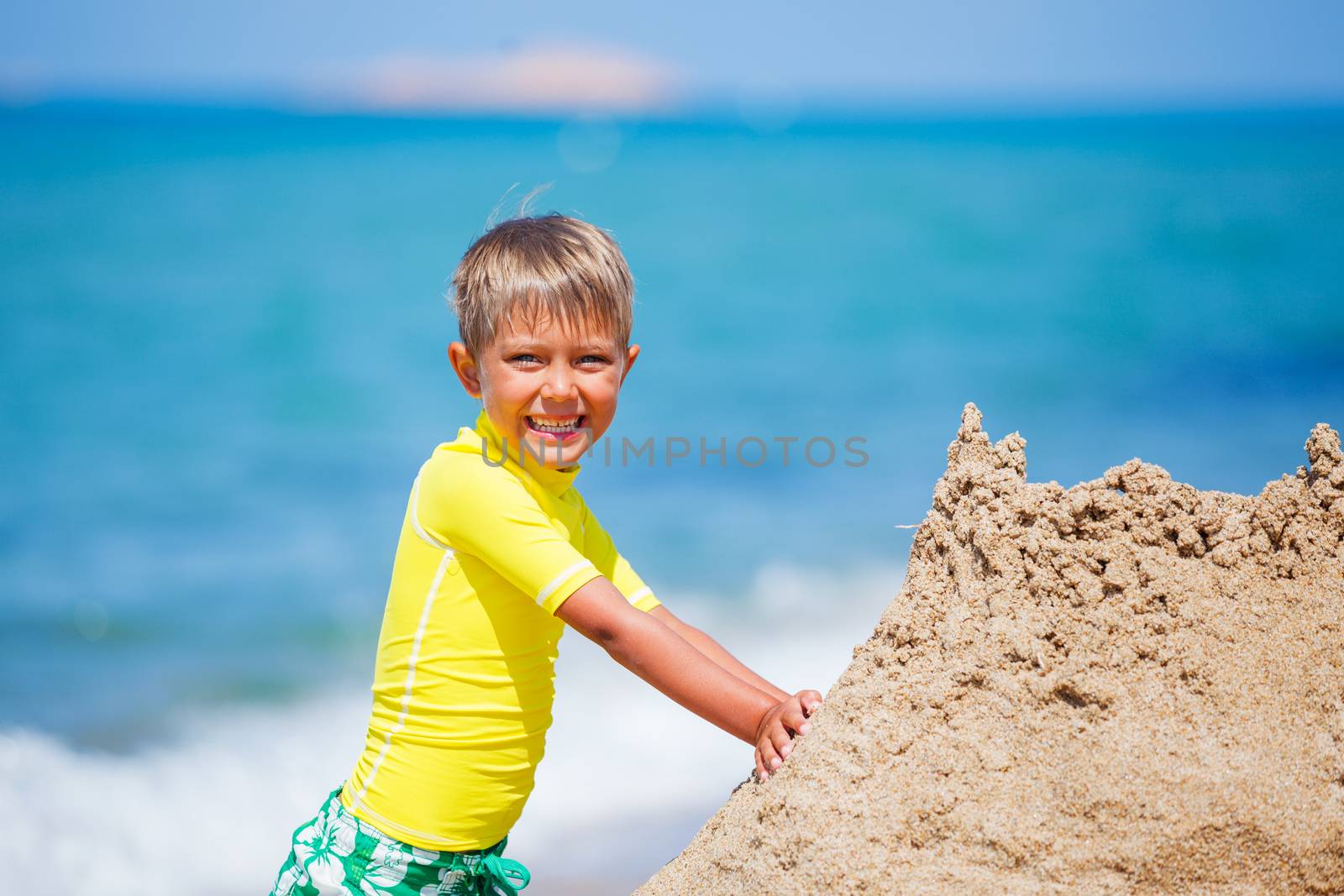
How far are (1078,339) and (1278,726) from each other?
476 inches

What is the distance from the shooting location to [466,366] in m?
2.38

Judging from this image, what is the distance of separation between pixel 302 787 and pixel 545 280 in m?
3.64

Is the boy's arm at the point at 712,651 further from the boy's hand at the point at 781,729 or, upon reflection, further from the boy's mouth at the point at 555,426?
the boy's mouth at the point at 555,426

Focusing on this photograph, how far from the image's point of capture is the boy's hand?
1851mm

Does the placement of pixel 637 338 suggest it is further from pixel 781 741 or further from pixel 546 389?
pixel 781 741

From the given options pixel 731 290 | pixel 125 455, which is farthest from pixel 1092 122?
pixel 125 455

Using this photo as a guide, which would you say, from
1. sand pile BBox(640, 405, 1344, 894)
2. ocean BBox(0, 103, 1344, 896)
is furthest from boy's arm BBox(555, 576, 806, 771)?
ocean BBox(0, 103, 1344, 896)

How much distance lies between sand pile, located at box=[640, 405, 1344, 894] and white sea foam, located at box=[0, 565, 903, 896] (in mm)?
2687

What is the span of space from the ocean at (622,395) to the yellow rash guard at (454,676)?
0.82 metres

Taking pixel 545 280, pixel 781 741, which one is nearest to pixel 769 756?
pixel 781 741

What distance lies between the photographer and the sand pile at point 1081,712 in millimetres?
1535

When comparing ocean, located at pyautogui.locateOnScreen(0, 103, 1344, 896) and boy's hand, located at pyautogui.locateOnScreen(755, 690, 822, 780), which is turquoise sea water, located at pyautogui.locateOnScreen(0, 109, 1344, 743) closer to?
ocean, located at pyautogui.locateOnScreen(0, 103, 1344, 896)

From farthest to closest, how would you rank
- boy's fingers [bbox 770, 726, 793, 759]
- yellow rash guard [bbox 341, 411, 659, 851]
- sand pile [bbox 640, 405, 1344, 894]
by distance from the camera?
yellow rash guard [bbox 341, 411, 659, 851] → boy's fingers [bbox 770, 726, 793, 759] → sand pile [bbox 640, 405, 1344, 894]

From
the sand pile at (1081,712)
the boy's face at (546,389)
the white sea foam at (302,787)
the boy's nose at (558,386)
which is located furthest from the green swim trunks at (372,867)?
the white sea foam at (302,787)
